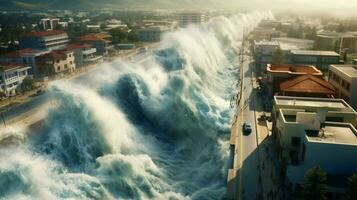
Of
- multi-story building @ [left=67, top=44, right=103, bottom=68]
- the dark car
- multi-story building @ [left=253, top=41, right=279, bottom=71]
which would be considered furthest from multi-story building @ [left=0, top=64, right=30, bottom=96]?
multi-story building @ [left=253, top=41, right=279, bottom=71]

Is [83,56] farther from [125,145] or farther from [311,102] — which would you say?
[311,102]

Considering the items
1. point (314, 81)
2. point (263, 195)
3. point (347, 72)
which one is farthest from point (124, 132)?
point (347, 72)

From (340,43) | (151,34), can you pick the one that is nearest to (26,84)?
(151,34)

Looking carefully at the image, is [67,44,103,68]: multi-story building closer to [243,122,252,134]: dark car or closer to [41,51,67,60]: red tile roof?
[41,51,67,60]: red tile roof

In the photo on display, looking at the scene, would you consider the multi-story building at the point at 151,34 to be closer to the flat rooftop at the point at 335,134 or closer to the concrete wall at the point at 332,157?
the flat rooftop at the point at 335,134

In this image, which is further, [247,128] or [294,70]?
[294,70]

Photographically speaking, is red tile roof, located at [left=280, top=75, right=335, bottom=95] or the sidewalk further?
red tile roof, located at [left=280, top=75, right=335, bottom=95]
